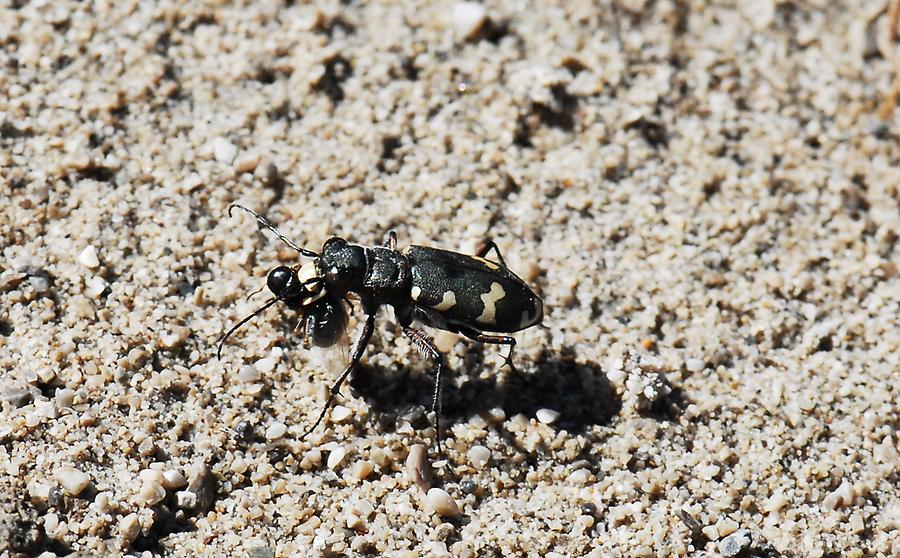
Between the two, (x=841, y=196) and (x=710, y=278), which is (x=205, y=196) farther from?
(x=841, y=196)

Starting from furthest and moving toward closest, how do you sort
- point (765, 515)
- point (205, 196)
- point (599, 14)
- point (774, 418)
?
point (599, 14) < point (205, 196) < point (774, 418) < point (765, 515)

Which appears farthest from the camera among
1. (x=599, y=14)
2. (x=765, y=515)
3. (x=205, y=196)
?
(x=599, y=14)

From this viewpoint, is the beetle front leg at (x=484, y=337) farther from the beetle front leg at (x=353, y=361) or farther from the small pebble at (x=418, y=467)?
the small pebble at (x=418, y=467)

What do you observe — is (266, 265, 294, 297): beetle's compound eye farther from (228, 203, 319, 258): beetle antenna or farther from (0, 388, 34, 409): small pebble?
(0, 388, 34, 409): small pebble

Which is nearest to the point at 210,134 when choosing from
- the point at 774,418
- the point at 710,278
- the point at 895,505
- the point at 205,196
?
the point at 205,196

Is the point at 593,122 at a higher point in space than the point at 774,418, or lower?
higher

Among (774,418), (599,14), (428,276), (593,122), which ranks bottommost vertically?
(774,418)

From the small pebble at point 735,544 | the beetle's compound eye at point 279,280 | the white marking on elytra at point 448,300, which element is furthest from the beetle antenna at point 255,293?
the small pebble at point 735,544
